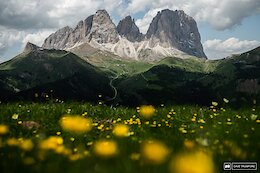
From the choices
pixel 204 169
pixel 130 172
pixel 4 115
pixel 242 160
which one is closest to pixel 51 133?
pixel 4 115

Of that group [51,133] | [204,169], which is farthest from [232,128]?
[204,169]

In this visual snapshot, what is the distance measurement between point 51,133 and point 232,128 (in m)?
4.29

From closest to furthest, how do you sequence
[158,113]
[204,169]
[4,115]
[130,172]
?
1. [204,169]
2. [130,172]
3. [4,115]
4. [158,113]

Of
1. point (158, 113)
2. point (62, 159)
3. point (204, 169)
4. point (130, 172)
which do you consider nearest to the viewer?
point (204, 169)

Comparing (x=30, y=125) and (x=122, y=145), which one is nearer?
(x=122, y=145)

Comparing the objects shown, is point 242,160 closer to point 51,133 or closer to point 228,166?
point 228,166

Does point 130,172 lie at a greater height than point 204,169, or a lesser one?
lesser

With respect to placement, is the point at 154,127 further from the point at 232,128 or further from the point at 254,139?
the point at 254,139

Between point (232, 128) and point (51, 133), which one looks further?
point (51, 133)

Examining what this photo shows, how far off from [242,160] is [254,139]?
60.9 inches

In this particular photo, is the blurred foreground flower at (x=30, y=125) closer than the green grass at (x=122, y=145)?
No

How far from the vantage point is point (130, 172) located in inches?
117

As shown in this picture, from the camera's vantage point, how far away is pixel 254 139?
5.83 meters

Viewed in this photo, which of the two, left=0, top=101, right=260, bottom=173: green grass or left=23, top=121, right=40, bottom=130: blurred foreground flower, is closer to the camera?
left=0, top=101, right=260, bottom=173: green grass
